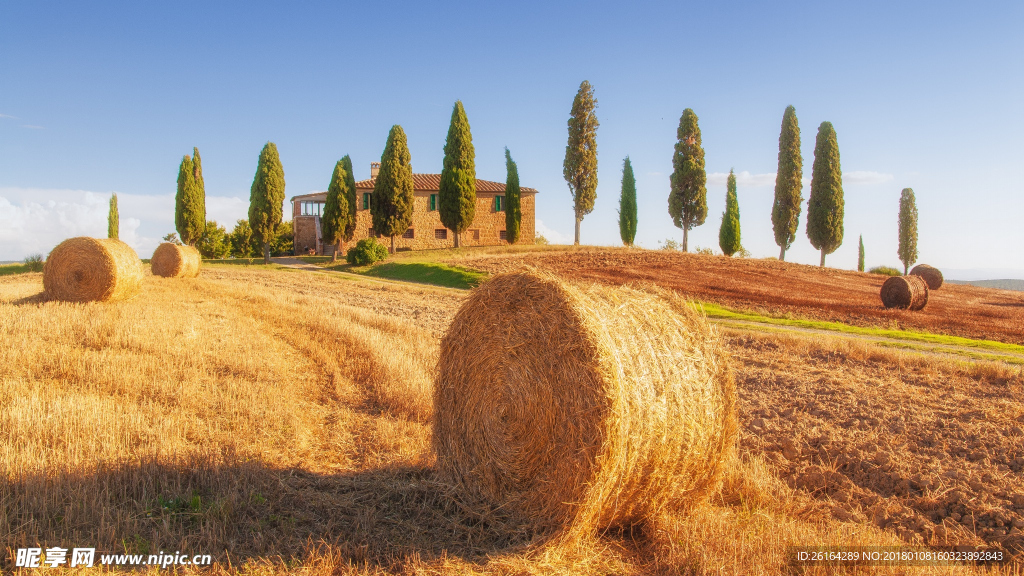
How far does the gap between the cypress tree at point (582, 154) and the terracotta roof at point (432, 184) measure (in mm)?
5551

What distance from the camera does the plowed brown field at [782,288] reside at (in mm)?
19797

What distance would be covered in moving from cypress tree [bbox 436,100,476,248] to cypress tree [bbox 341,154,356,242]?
6356 mm

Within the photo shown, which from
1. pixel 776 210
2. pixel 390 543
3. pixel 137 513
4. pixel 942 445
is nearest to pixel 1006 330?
pixel 942 445

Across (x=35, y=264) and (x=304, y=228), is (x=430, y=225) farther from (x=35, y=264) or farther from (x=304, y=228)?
(x=35, y=264)

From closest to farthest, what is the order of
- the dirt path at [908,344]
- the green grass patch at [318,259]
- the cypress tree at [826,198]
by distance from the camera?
the dirt path at [908,344] → the green grass patch at [318,259] → the cypress tree at [826,198]

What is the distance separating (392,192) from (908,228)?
47767 mm

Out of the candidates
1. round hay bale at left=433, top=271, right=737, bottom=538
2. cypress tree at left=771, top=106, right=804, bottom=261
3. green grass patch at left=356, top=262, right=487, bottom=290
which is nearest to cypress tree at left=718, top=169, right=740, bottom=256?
cypress tree at left=771, top=106, right=804, bottom=261

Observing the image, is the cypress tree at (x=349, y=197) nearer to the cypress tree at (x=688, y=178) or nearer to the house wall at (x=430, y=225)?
the house wall at (x=430, y=225)

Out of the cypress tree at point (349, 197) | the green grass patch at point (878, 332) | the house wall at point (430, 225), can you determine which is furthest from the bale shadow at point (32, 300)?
the house wall at point (430, 225)

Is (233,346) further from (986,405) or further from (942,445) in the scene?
(986,405)

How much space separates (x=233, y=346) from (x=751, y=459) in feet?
27.4

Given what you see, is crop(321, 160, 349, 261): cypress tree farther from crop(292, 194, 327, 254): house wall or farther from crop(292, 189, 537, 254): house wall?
crop(292, 194, 327, 254): house wall

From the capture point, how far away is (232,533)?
4.53 metres

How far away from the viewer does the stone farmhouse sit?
4731 cm
